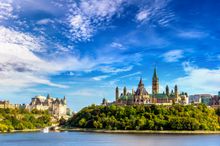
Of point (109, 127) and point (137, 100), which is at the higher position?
point (137, 100)

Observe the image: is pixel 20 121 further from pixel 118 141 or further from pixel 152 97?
pixel 118 141

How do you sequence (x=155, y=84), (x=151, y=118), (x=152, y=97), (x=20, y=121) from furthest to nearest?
(x=155, y=84) < (x=152, y=97) < (x=20, y=121) < (x=151, y=118)

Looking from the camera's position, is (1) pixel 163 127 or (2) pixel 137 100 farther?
(2) pixel 137 100

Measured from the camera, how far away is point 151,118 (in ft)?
388

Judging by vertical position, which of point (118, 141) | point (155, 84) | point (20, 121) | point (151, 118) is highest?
point (155, 84)

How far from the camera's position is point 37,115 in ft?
550

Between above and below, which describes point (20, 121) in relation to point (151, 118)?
below

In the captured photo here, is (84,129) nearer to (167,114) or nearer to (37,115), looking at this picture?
(167,114)

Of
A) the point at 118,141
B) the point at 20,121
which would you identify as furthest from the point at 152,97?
the point at 118,141

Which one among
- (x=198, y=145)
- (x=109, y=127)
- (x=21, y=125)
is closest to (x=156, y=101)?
(x=109, y=127)

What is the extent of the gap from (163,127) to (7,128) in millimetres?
46562

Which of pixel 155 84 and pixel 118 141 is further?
pixel 155 84

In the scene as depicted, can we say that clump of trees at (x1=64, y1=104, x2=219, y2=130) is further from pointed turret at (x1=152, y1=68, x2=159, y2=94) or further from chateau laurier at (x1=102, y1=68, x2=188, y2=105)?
pointed turret at (x1=152, y1=68, x2=159, y2=94)

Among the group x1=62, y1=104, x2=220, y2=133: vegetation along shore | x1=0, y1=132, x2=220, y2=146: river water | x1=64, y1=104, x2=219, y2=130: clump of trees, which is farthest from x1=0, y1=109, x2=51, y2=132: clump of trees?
x1=0, y1=132, x2=220, y2=146: river water
